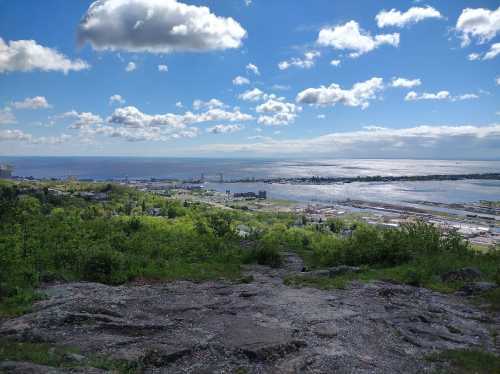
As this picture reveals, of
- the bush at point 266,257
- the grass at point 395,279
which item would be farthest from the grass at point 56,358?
the bush at point 266,257

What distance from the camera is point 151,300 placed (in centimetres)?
1109

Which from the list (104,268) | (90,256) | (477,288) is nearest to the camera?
(477,288)

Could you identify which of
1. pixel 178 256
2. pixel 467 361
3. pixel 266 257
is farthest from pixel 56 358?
pixel 266 257

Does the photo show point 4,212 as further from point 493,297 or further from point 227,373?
point 493,297

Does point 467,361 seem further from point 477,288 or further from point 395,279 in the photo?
point 395,279

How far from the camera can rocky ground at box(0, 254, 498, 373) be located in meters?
7.41

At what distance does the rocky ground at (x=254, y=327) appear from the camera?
7.41 meters

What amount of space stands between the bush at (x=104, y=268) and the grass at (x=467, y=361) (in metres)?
10.6

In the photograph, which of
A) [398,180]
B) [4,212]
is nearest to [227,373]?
[4,212]

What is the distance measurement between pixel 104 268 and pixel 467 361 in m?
11.9

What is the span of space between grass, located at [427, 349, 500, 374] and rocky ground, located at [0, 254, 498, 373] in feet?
1.08

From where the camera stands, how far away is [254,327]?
29.6 ft

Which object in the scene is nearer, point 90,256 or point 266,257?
point 90,256

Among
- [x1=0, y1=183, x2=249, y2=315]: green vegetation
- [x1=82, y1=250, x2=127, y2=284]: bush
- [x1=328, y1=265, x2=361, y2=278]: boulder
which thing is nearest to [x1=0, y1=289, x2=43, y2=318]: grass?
[x1=0, y1=183, x2=249, y2=315]: green vegetation
